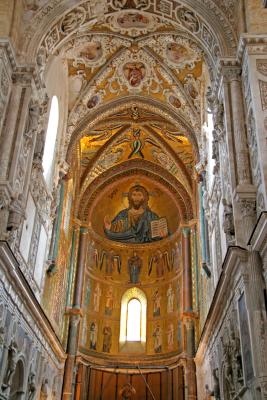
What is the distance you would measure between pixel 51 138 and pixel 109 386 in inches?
440

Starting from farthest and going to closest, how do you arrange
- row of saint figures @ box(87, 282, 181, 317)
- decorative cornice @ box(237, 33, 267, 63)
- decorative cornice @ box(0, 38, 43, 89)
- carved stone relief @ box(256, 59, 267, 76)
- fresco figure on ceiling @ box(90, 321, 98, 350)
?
row of saint figures @ box(87, 282, 181, 317), fresco figure on ceiling @ box(90, 321, 98, 350), decorative cornice @ box(0, 38, 43, 89), decorative cornice @ box(237, 33, 267, 63), carved stone relief @ box(256, 59, 267, 76)

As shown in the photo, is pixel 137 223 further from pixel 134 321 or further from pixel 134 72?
pixel 134 72

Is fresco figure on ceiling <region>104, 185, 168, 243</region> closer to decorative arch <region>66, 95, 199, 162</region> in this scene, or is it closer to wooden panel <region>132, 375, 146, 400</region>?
decorative arch <region>66, 95, 199, 162</region>

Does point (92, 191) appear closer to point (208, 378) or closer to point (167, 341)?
point (167, 341)

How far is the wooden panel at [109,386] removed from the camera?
2134 cm

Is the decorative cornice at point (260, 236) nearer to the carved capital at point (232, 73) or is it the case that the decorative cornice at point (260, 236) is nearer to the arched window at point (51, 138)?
the carved capital at point (232, 73)

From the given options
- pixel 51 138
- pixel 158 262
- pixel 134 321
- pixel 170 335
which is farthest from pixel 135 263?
pixel 51 138

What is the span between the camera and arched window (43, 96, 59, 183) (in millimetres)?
16383

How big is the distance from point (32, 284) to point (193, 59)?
9451 mm

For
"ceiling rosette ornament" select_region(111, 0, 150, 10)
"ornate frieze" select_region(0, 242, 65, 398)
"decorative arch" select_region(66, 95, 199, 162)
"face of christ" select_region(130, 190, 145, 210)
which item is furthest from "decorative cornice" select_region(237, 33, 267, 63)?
"face of christ" select_region(130, 190, 145, 210)

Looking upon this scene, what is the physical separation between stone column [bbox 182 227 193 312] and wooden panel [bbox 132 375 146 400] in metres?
3.99

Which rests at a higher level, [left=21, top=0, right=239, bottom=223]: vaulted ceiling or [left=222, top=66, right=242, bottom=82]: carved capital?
[left=21, top=0, right=239, bottom=223]: vaulted ceiling

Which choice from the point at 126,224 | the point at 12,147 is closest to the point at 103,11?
the point at 12,147

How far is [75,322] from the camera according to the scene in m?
20.5
